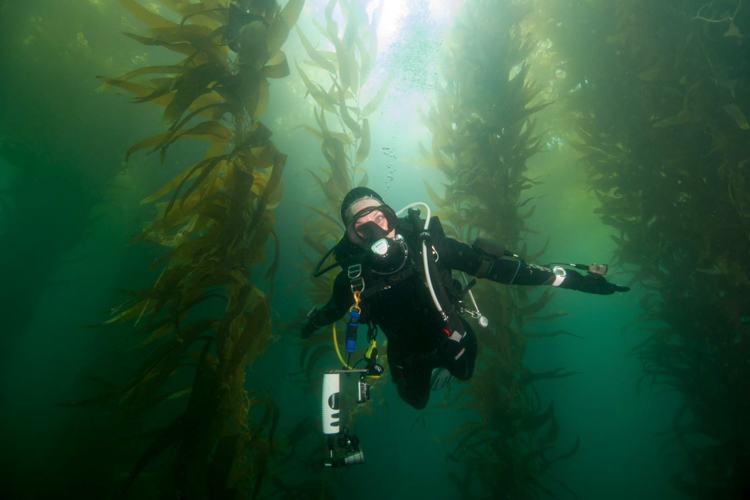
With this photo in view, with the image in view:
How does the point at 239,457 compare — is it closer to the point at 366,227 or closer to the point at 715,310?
the point at 366,227

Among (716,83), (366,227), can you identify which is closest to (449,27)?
(716,83)

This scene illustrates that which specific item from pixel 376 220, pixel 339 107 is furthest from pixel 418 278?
pixel 339 107

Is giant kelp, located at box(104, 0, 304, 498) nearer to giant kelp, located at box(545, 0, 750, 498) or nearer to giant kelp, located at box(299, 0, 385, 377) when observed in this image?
giant kelp, located at box(299, 0, 385, 377)

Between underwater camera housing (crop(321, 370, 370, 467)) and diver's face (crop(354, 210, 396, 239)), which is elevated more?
diver's face (crop(354, 210, 396, 239))

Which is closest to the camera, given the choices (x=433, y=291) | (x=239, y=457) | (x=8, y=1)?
(x=239, y=457)

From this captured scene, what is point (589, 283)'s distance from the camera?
293cm

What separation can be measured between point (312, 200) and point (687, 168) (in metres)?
8.41

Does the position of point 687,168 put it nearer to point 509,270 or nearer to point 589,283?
point 589,283

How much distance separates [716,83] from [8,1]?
12.7 meters

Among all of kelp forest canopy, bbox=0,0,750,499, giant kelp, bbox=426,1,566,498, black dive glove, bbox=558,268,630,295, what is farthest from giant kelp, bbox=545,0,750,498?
black dive glove, bbox=558,268,630,295

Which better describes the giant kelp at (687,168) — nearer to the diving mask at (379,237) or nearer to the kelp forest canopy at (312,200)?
the kelp forest canopy at (312,200)

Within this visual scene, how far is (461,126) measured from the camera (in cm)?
530

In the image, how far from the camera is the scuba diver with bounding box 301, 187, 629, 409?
298 cm

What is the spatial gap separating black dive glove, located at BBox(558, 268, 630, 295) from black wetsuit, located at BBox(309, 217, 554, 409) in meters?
0.14
